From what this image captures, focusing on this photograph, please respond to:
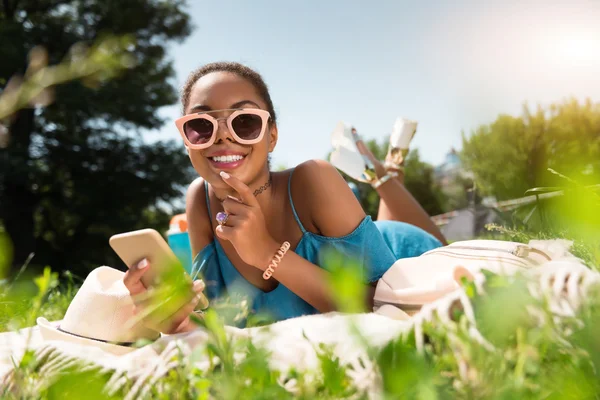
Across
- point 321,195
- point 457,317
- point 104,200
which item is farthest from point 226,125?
point 104,200

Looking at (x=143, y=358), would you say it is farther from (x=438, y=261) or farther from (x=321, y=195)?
(x=321, y=195)

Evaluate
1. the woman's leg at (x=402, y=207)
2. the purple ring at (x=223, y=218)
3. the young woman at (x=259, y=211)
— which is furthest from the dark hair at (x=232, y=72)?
the woman's leg at (x=402, y=207)

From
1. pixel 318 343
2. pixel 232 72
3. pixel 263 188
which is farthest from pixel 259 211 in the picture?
pixel 318 343

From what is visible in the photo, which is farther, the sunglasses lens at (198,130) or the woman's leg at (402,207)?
the woman's leg at (402,207)

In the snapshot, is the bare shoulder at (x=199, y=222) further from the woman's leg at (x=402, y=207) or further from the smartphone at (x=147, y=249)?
the woman's leg at (x=402, y=207)

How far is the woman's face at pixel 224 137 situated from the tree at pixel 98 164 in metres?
13.4

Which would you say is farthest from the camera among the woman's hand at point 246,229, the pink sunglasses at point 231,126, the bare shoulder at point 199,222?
the bare shoulder at point 199,222

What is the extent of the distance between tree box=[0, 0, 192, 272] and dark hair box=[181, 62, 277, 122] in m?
13.1

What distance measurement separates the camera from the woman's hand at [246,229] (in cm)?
187

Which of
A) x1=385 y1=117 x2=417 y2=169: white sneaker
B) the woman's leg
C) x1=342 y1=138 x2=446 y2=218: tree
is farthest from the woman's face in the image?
x1=342 y1=138 x2=446 y2=218: tree

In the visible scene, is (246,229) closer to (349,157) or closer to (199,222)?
(199,222)

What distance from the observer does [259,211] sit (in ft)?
6.38

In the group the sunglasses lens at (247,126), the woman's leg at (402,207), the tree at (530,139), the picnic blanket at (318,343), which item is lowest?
the tree at (530,139)

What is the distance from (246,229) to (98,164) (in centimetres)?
1607
